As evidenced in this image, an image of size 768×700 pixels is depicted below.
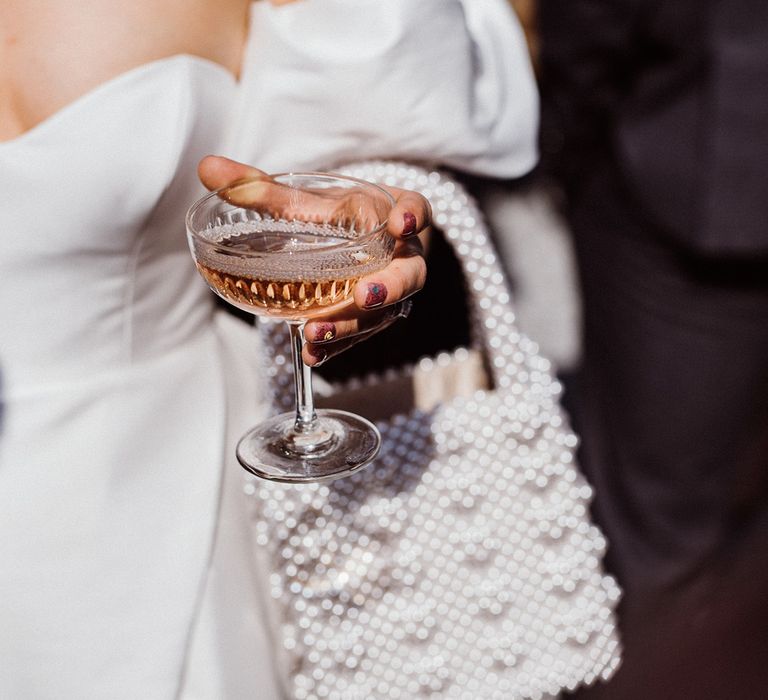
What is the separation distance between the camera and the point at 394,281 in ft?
2.41

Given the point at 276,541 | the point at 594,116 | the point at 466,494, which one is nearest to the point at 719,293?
the point at 594,116

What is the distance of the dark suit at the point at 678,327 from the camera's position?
69.4 inches

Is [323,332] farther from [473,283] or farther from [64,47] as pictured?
[64,47]

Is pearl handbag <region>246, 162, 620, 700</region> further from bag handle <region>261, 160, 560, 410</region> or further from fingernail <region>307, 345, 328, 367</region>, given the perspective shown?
fingernail <region>307, 345, 328, 367</region>

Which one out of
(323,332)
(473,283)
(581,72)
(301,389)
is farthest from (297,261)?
(581,72)

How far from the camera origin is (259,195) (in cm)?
81

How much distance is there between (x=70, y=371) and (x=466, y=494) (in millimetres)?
431

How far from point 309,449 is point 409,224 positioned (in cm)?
22

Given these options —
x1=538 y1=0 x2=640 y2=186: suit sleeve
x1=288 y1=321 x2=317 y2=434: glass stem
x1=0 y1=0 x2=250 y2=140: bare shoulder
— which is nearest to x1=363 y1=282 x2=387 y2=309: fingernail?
x1=288 y1=321 x2=317 y2=434: glass stem

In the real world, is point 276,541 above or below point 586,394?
above

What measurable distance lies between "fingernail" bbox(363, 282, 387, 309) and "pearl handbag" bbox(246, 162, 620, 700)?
0.23 m

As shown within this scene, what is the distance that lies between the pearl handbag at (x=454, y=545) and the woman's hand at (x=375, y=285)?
141 millimetres

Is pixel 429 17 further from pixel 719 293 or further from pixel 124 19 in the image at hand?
pixel 719 293

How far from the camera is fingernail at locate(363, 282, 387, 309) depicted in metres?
0.71
